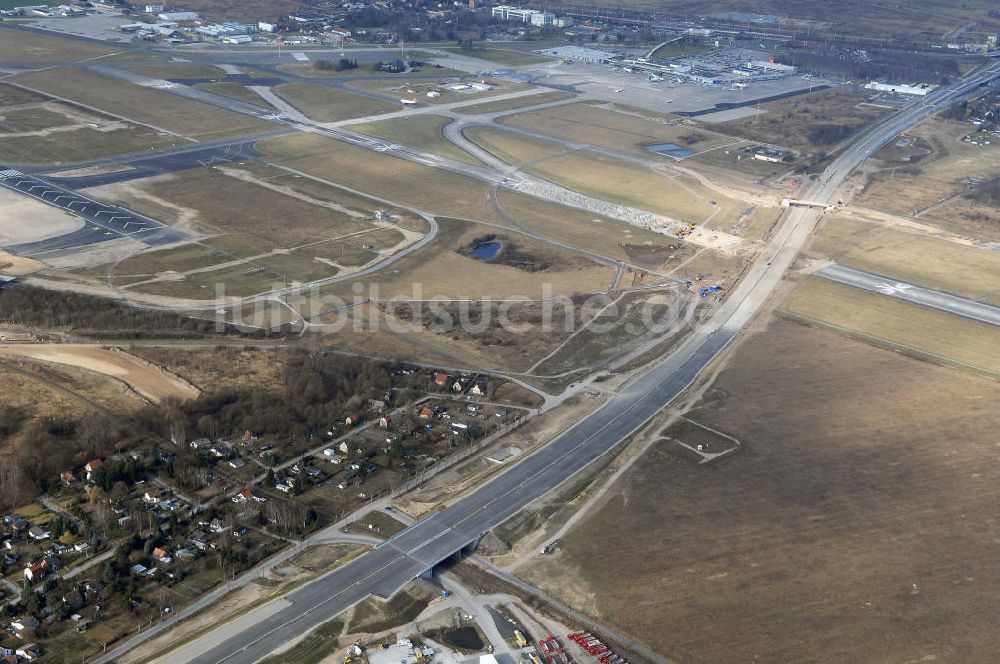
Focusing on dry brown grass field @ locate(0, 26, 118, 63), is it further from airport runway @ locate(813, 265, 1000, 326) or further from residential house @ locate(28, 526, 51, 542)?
airport runway @ locate(813, 265, 1000, 326)

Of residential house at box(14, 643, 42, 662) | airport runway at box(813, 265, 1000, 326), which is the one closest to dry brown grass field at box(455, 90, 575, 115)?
airport runway at box(813, 265, 1000, 326)

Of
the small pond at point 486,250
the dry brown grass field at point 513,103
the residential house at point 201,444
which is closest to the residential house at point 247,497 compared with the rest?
the residential house at point 201,444

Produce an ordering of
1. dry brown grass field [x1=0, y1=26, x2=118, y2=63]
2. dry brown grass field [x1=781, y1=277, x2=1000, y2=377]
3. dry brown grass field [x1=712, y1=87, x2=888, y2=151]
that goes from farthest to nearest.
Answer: dry brown grass field [x1=0, y1=26, x2=118, y2=63] → dry brown grass field [x1=712, y1=87, x2=888, y2=151] → dry brown grass field [x1=781, y1=277, x2=1000, y2=377]

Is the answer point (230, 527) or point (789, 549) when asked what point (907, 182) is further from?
point (230, 527)

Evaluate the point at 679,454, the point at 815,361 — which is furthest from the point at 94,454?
the point at 815,361

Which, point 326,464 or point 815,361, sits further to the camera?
point 815,361

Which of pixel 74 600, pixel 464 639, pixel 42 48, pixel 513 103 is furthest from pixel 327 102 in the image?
pixel 464 639
